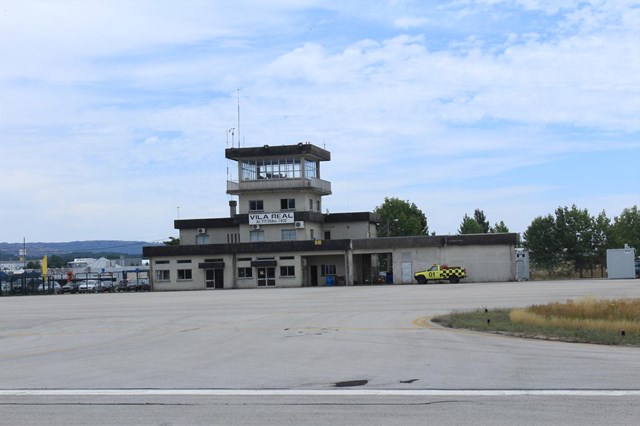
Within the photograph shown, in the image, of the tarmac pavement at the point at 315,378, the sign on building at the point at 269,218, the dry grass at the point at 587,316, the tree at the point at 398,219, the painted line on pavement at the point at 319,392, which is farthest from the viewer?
the tree at the point at 398,219

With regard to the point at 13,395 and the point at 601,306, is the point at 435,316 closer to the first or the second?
the point at 601,306

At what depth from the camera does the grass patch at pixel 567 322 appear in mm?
19422

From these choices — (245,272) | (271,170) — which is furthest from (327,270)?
(271,170)

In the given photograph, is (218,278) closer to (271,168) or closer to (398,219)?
(271,168)

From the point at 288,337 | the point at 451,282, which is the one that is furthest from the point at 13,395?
the point at 451,282

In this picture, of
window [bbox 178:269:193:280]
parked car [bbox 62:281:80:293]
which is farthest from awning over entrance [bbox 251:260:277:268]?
parked car [bbox 62:281:80:293]

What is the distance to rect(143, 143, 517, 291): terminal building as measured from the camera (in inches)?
2948

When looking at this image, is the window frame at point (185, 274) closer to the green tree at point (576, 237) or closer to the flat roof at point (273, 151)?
the flat roof at point (273, 151)

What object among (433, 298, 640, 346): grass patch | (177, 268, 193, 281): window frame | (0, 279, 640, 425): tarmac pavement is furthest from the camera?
(177, 268, 193, 281): window frame

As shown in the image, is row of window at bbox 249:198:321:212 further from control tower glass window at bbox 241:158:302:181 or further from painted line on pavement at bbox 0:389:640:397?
painted line on pavement at bbox 0:389:640:397

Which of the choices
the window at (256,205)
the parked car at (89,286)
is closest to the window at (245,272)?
the window at (256,205)

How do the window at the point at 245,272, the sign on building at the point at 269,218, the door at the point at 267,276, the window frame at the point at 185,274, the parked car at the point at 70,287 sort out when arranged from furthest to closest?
the parked car at the point at 70,287 → the window frame at the point at 185,274 → the sign on building at the point at 269,218 → the window at the point at 245,272 → the door at the point at 267,276

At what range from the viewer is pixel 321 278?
79938mm

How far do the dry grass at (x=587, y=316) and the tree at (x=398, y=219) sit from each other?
89.4m
